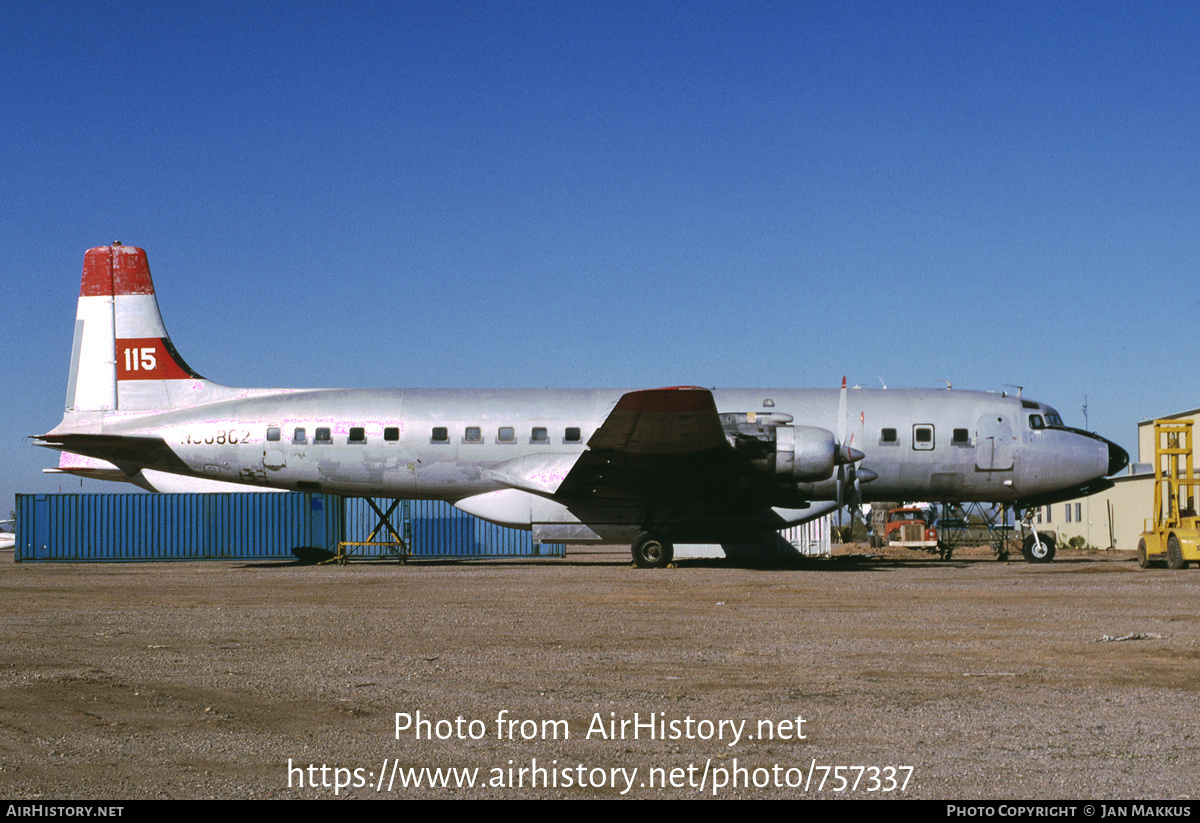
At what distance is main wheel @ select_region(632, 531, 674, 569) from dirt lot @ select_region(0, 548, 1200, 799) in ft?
25.3

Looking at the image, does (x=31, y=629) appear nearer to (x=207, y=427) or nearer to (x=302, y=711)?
(x=302, y=711)

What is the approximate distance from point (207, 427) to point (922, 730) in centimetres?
2120

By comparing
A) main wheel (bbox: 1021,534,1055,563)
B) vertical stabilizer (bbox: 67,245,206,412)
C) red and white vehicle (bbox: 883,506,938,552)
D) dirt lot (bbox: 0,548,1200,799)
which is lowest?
red and white vehicle (bbox: 883,506,938,552)

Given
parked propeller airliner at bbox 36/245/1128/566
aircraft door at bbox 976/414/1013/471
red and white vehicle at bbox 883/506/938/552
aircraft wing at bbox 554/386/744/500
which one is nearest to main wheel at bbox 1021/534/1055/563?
parked propeller airliner at bbox 36/245/1128/566

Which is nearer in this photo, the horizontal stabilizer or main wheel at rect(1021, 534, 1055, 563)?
the horizontal stabilizer

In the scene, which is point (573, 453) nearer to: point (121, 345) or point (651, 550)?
point (651, 550)

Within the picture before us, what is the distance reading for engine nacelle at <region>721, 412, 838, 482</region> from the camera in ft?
69.8

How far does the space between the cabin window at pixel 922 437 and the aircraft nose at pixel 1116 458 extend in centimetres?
447

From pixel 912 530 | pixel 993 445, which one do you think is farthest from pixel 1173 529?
pixel 912 530

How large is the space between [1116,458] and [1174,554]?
2.72m

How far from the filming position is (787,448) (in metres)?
21.4

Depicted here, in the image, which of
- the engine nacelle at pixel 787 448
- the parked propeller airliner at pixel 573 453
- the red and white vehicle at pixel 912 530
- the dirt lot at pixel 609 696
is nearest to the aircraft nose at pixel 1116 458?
the parked propeller airliner at pixel 573 453

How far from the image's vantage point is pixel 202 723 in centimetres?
672

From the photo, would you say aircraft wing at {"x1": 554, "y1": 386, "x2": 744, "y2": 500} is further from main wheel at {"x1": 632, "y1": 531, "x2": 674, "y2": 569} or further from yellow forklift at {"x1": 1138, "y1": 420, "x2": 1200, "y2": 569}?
yellow forklift at {"x1": 1138, "y1": 420, "x2": 1200, "y2": 569}
